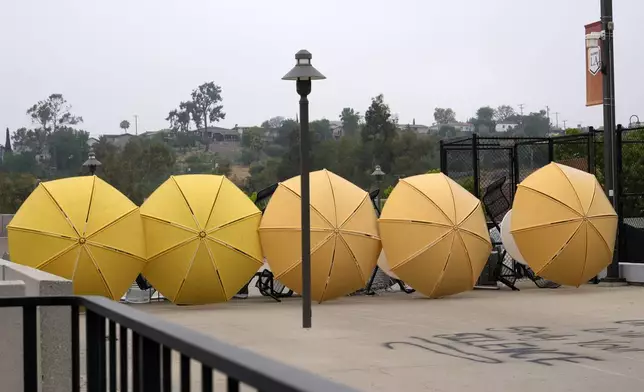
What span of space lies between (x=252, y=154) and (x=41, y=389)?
345 ft

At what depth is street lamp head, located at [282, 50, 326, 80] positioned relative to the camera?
14.1m

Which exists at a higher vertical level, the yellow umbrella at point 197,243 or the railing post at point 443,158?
the railing post at point 443,158

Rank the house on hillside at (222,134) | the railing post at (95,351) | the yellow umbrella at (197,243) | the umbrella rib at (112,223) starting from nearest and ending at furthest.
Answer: the railing post at (95,351) < the umbrella rib at (112,223) < the yellow umbrella at (197,243) < the house on hillside at (222,134)

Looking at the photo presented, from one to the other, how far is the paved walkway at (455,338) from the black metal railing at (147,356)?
4.52m

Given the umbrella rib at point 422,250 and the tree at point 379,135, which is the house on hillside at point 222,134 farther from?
the umbrella rib at point 422,250

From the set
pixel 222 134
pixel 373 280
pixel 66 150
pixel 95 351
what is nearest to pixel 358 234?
pixel 373 280

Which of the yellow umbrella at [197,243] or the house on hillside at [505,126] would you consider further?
the house on hillside at [505,126]

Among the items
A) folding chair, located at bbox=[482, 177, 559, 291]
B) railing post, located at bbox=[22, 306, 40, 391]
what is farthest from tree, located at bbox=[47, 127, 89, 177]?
railing post, located at bbox=[22, 306, 40, 391]

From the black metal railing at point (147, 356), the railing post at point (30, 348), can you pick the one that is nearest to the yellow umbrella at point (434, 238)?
the black metal railing at point (147, 356)

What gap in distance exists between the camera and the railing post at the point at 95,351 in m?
4.87

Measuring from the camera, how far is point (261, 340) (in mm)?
13203

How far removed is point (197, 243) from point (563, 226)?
24.1ft

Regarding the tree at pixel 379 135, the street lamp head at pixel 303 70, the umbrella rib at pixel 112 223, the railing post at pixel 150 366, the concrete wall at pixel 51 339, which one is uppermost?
the tree at pixel 379 135

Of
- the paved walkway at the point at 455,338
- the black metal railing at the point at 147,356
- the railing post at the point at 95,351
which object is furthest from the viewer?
the paved walkway at the point at 455,338
